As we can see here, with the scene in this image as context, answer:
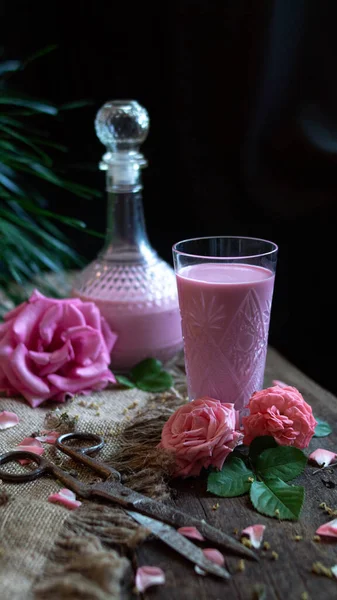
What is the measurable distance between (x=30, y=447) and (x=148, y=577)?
1.06 ft

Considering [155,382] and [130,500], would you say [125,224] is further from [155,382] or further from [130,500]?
[130,500]

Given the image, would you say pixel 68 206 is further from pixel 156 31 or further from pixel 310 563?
pixel 310 563

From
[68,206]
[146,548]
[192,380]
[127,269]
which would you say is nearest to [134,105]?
[127,269]

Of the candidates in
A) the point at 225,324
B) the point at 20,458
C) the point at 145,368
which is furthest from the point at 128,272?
the point at 20,458

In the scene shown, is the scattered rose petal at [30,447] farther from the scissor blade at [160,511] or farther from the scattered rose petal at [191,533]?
the scattered rose petal at [191,533]

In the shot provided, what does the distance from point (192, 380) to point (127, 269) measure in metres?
0.33

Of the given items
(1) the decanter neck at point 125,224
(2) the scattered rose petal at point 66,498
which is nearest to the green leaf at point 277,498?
(2) the scattered rose petal at point 66,498

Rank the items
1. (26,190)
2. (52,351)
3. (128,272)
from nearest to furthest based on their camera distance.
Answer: (52,351), (128,272), (26,190)

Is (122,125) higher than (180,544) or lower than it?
higher

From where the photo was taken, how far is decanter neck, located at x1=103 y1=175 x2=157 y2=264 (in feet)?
4.13

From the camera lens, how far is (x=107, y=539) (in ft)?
2.39

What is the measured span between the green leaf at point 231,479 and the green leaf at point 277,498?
0.8 inches

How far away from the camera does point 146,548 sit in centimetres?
73

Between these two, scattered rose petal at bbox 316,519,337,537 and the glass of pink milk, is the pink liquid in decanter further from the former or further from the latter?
scattered rose petal at bbox 316,519,337,537
